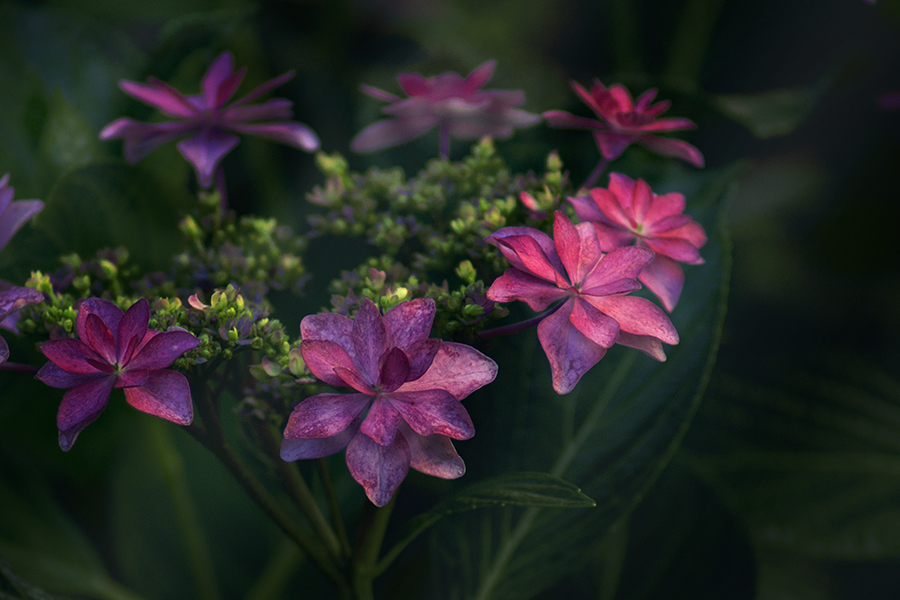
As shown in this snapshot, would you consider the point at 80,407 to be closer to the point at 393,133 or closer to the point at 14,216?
the point at 14,216

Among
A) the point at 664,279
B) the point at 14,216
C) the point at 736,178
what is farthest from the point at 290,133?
the point at 736,178

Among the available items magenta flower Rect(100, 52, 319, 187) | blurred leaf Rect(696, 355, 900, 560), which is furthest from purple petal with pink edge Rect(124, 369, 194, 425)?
blurred leaf Rect(696, 355, 900, 560)

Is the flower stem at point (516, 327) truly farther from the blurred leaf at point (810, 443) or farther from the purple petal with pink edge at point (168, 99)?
the blurred leaf at point (810, 443)

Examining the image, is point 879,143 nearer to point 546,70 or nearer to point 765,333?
point 765,333

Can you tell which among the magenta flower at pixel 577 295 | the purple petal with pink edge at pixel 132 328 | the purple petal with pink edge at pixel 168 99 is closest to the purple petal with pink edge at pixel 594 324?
the magenta flower at pixel 577 295

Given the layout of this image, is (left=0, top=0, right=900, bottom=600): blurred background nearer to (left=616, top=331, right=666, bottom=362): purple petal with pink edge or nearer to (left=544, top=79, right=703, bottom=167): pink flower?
(left=544, top=79, right=703, bottom=167): pink flower
